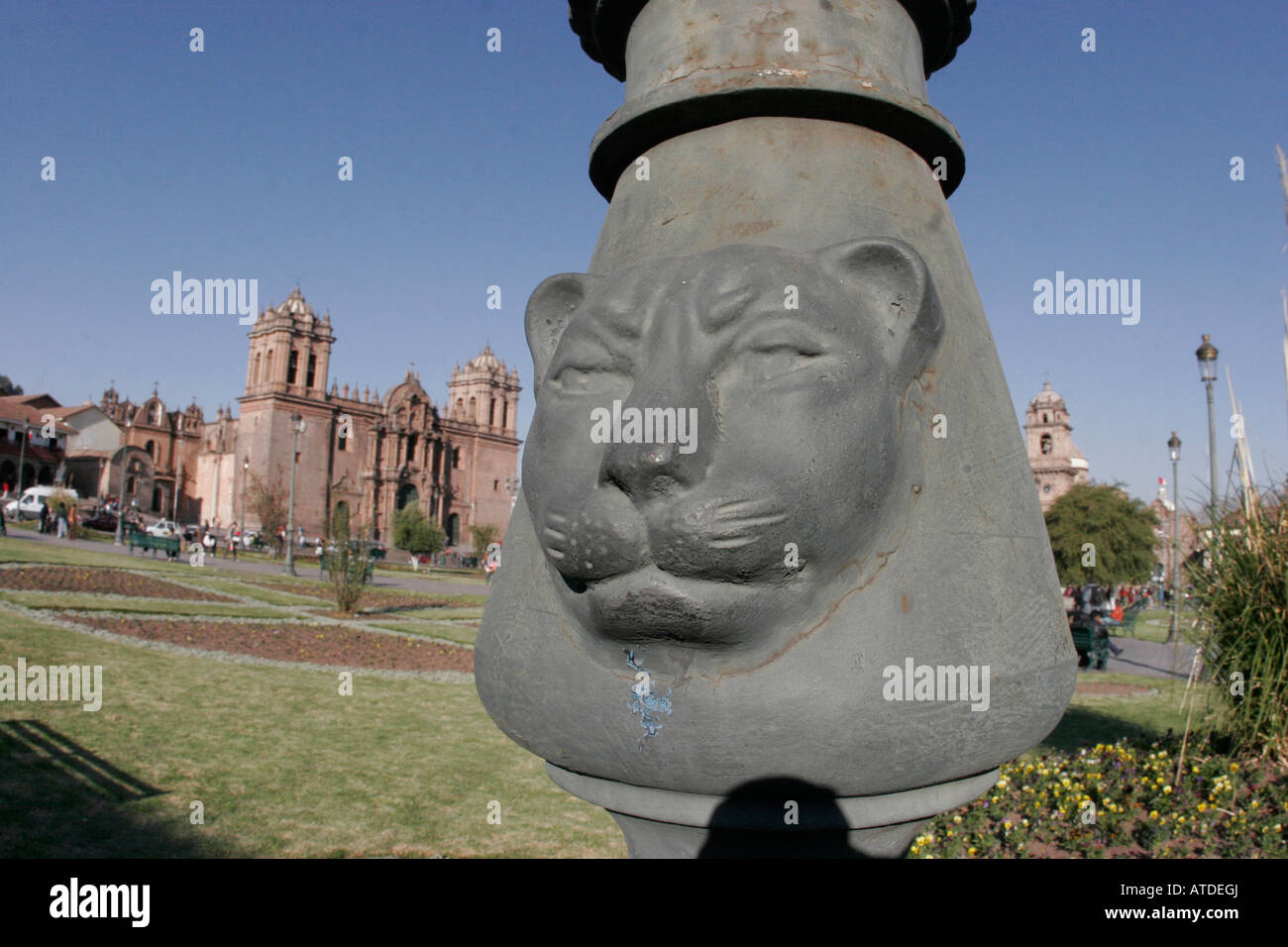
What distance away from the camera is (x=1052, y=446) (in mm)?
53469

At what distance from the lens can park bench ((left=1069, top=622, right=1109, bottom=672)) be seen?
11648mm

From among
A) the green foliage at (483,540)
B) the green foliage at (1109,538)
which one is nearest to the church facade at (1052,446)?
the green foliage at (1109,538)

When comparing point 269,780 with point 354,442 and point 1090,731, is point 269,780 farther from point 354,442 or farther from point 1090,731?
point 354,442

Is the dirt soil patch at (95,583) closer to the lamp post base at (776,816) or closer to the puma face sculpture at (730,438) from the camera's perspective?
the lamp post base at (776,816)

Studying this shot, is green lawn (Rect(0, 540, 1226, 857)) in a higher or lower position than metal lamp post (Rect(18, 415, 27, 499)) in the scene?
lower

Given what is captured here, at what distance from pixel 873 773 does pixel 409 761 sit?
464cm

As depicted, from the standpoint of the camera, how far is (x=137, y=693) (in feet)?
23.5

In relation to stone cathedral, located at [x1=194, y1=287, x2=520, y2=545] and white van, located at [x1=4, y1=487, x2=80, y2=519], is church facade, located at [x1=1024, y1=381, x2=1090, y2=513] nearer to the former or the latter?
stone cathedral, located at [x1=194, y1=287, x2=520, y2=545]

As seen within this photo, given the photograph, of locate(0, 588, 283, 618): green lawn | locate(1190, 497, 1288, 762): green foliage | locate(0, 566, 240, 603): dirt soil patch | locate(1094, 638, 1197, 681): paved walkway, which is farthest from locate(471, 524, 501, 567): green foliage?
locate(1190, 497, 1288, 762): green foliage

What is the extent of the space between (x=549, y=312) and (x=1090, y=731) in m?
7.31

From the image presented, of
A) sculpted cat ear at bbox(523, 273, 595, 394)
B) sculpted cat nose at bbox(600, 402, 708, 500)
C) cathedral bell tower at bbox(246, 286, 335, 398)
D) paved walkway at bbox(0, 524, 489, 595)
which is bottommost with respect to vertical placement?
→ paved walkway at bbox(0, 524, 489, 595)

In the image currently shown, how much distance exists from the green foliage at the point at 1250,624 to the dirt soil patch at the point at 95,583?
48.5 ft

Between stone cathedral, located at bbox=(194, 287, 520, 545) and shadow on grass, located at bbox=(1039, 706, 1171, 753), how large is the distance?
1442 inches
